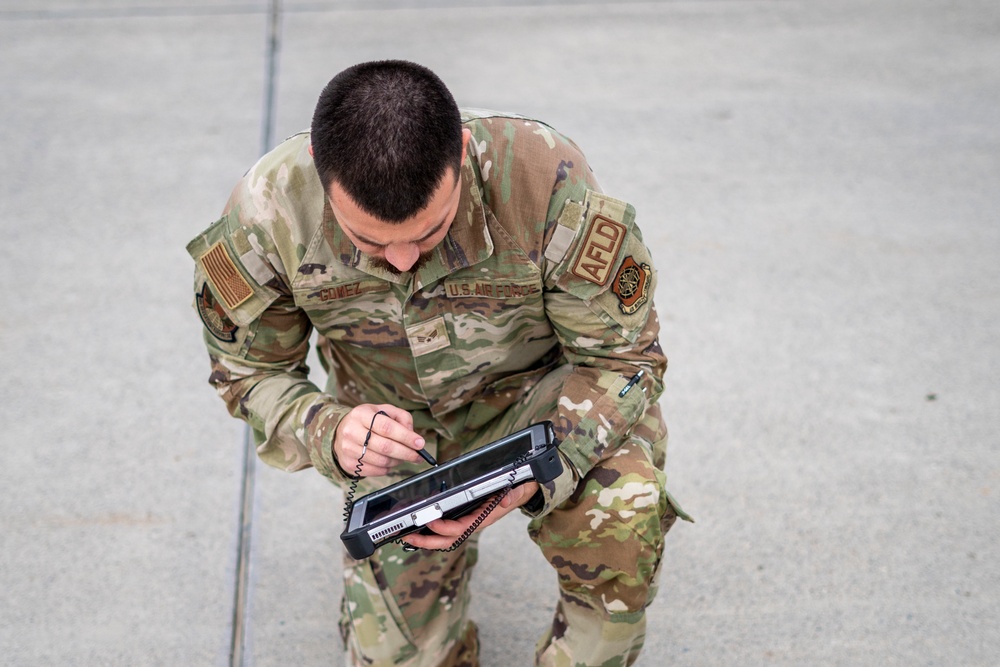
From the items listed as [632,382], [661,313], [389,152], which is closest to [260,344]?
[389,152]

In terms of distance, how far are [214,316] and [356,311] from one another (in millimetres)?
221

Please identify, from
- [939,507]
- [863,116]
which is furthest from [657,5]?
[939,507]

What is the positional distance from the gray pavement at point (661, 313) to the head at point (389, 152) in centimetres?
93

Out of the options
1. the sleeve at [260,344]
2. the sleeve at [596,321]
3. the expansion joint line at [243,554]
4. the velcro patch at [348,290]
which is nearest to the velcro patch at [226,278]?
the sleeve at [260,344]

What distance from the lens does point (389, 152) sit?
1.32 meters

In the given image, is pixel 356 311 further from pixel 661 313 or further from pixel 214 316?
pixel 661 313

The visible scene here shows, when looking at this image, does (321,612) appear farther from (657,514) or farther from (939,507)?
(939,507)

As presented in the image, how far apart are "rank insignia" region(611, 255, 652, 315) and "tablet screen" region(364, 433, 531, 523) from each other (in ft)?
0.89

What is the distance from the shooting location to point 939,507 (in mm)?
2174

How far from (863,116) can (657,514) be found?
101 inches

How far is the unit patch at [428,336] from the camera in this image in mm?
1650

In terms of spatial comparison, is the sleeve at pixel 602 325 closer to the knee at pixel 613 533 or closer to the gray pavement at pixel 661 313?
the knee at pixel 613 533

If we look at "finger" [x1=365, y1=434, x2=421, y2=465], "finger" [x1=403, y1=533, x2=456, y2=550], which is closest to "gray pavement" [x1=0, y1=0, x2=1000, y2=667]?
"finger" [x1=403, y1=533, x2=456, y2=550]

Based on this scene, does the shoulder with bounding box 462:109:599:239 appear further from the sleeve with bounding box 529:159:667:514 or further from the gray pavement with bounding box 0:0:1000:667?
the gray pavement with bounding box 0:0:1000:667
